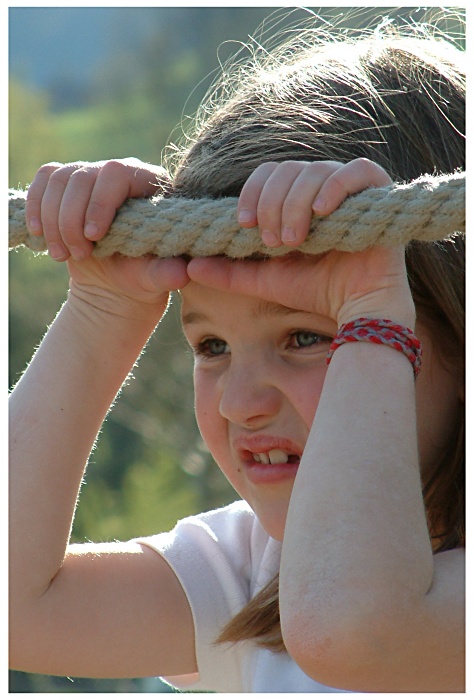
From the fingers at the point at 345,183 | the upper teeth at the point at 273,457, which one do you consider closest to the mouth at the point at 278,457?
the upper teeth at the point at 273,457

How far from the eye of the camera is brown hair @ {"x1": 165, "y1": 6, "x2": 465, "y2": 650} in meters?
1.23

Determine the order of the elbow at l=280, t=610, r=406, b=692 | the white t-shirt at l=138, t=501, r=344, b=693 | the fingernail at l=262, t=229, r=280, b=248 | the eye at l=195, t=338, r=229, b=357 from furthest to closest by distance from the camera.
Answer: the white t-shirt at l=138, t=501, r=344, b=693, the eye at l=195, t=338, r=229, b=357, the fingernail at l=262, t=229, r=280, b=248, the elbow at l=280, t=610, r=406, b=692

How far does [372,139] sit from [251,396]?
395 mm

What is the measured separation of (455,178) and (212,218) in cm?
29

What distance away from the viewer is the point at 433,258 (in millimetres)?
1216

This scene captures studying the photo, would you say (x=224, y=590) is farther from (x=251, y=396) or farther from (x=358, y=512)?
(x=358, y=512)

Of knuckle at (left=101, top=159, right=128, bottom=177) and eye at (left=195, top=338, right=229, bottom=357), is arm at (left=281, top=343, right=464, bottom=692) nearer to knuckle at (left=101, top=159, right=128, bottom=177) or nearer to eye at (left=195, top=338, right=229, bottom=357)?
eye at (left=195, top=338, right=229, bottom=357)

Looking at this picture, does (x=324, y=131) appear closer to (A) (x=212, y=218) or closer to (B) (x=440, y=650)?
(A) (x=212, y=218)

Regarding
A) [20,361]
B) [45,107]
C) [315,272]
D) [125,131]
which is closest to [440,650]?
[315,272]

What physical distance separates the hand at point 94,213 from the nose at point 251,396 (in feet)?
0.46

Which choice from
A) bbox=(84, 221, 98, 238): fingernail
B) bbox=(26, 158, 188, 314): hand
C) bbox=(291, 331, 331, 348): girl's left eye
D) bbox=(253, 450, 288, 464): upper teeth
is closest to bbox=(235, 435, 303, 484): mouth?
bbox=(253, 450, 288, 464): upper teeth

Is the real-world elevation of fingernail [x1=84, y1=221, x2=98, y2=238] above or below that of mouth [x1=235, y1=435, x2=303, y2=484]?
above

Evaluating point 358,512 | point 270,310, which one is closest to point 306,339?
point 270,310

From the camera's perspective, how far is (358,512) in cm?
96
